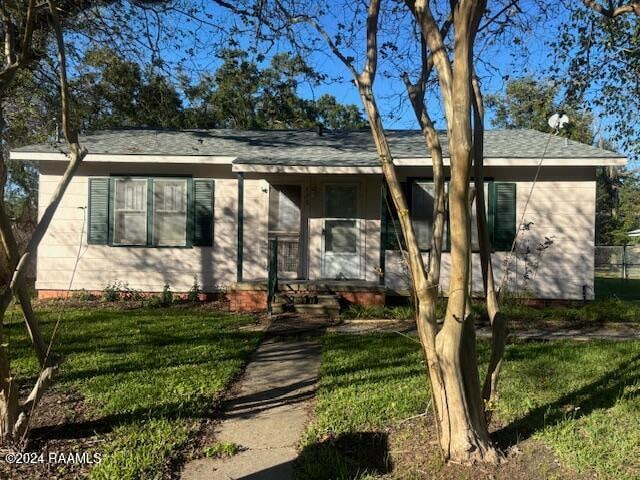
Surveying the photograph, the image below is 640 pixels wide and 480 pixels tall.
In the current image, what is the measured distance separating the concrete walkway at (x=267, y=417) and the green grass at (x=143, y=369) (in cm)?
23

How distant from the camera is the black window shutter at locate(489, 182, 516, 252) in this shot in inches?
426

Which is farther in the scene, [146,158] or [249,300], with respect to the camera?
[146,158]

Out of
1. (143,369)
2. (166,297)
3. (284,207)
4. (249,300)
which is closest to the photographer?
(143,369)

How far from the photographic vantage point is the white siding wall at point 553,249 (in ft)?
35.3

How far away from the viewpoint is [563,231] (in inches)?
426

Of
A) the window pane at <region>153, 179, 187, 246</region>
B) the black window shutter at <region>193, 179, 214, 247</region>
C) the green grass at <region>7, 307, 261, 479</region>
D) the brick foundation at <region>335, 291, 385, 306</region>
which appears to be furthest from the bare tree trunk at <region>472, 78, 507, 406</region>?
the window pane at <region>153, 179, 187, 246</region>

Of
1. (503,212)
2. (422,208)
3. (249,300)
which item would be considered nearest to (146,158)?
(249,300)

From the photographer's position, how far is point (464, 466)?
3.44 meters

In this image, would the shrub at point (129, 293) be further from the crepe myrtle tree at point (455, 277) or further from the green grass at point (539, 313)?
the crepe myrtle tree at point (455, 277)

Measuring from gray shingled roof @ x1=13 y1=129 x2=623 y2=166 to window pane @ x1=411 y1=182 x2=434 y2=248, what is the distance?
0.73 meters

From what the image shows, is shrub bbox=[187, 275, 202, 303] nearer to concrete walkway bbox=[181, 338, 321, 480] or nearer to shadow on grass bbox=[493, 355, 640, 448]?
concrete walkway bbox=[181, 338, 321, 480]

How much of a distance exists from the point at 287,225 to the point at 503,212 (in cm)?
437

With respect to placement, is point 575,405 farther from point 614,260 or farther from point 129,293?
point 614,260

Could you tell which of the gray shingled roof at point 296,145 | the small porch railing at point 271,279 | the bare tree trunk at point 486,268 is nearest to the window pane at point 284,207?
the gray shingled roof at point 296,145
